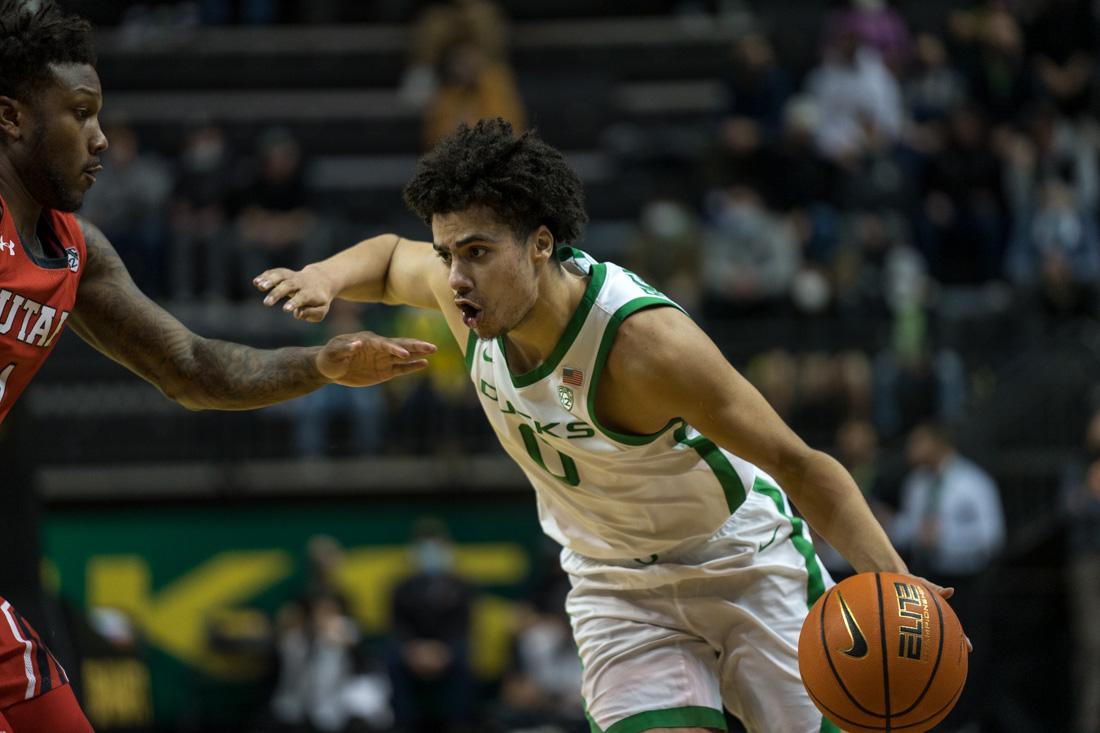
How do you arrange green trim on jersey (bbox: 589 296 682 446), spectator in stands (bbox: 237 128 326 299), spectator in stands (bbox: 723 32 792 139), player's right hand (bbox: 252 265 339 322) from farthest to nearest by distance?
1. spectator in stands (bbox: 723 32 792 139)
2. spectator in stands (bbox: 237 128 326 299)
3. green trim on jersey (bbox: 589 296 682 446)
4. player's right hand (bbox: 252 265 339 322)

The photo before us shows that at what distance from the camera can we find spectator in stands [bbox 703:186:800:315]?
1484 centimetres

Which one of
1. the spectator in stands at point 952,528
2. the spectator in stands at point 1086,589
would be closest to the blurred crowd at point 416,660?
the spectator in stands at point 952,528

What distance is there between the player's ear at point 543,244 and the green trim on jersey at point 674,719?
160 cm

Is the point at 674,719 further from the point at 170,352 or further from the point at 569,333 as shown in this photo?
the point at 170,352

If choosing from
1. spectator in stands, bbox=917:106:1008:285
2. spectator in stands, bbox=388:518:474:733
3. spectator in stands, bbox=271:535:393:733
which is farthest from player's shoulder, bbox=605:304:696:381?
spectator in stands, bbox=917:106:1008:285

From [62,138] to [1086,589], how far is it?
31.8 ft

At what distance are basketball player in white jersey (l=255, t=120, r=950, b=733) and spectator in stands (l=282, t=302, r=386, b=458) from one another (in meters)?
8.56

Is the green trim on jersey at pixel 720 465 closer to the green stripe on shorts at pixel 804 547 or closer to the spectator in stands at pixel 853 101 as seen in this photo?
the green stripe on shorts at pixel 804 547

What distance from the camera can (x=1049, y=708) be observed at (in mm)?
13297

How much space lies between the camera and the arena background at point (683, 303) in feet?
46.2

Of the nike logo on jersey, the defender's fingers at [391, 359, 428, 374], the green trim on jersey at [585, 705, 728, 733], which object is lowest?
the green trim on jersey at [585, 705, 728, 733]

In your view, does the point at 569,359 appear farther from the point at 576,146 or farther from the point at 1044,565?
the point at 576,146

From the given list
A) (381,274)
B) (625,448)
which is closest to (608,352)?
(625,448)

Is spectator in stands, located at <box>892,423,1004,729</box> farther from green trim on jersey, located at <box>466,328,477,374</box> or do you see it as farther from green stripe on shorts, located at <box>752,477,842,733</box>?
green trim on jersey, located at <box>466,328,477,374</box>
